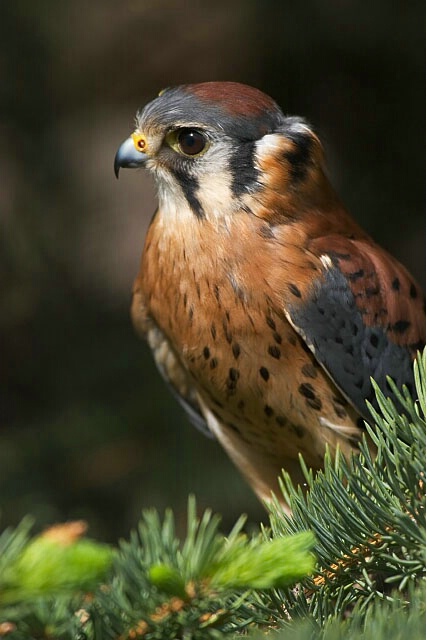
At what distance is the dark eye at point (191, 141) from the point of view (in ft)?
8.04

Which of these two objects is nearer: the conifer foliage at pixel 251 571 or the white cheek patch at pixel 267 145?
the conifer foliage at pixel 251 571

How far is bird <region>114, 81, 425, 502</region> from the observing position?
8.01 ft

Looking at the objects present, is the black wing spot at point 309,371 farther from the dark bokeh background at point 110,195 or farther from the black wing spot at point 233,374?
the dark bokeh background at point 110,195

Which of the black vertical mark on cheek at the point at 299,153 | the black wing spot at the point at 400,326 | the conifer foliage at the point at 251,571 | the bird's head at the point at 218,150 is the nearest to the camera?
the conifer foliage at the point at 251,571

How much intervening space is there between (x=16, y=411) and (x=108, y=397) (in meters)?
0.45

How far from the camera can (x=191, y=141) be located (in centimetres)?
246

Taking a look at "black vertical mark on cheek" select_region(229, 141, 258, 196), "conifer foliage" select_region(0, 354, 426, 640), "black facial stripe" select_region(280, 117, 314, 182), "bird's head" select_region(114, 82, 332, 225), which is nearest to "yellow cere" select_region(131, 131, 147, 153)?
"bird's head" select_region(114, 82, 332, 225)

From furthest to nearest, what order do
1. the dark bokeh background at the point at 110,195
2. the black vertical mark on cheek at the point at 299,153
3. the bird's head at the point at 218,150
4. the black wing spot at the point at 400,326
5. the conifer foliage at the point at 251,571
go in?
the dark bokeh background at the point at 110,195 < the black wing spot at the point at 400,326 < the black vertical mark on cheek at the point at 299,153 < the bird's head at the point at 218,150 < the conifer foliage at the point at 251,571

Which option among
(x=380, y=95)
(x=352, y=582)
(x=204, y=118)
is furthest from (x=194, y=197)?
(x=380, y=95)

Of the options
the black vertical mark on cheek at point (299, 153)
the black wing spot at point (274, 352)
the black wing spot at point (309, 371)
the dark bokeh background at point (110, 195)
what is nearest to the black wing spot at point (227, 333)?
the black wing spot at point (274, 352)

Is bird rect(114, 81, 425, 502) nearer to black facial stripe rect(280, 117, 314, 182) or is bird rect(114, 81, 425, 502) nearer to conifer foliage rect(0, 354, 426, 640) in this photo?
black facial stripe rect(280, 117, 314, 182)

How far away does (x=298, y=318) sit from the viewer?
2.43 meters

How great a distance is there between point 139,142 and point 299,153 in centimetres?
46

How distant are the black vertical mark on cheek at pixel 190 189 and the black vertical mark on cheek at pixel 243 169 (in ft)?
0.35
